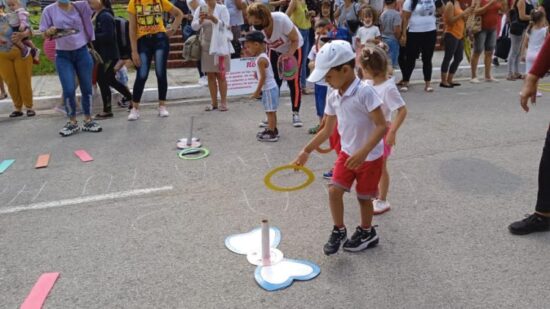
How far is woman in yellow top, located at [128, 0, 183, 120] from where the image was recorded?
680 cm

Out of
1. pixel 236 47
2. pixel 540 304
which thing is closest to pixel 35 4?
pixel 236 47

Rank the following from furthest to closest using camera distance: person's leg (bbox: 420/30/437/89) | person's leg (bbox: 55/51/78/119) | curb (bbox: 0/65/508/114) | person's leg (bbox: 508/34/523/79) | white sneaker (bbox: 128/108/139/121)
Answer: person's leg (bbox: 508/34/523/79), person's leg (bbox: 420/30/437/89), curb (bbox: 0/65/508/114), white sneaker (bbox: 128/108/139/121), person's leg (bbox: 55/51/78/119)

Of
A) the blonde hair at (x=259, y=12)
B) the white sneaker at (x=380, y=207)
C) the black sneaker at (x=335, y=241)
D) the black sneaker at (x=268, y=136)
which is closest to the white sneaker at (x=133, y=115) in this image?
the black sneaker at (x=268, y=136)

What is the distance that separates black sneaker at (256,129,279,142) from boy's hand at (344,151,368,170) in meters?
3.04

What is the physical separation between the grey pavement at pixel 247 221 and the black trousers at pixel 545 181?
0.69 feet

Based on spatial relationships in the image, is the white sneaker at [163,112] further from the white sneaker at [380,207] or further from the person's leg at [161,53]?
the white sneaker at [380,207]

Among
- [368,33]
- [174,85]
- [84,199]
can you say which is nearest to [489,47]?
[368,33]

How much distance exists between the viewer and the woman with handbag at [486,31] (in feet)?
28.5

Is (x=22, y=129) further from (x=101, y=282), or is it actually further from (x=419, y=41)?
(x=419, y=41)

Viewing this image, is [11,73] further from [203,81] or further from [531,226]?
[531,226]

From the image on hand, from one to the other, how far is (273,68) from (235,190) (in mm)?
2258

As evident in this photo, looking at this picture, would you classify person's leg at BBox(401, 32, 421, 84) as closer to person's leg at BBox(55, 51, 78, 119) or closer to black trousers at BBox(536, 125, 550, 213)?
black trousers at BBox(536, 125, 550, 213)

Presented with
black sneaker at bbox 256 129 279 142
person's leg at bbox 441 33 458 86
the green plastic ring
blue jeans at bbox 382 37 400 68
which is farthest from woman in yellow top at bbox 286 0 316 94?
the green plastic ring

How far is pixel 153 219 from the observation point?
3.94 m
